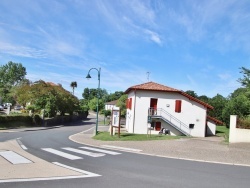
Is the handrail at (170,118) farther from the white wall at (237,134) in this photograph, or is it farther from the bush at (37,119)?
the bush at (37,119)

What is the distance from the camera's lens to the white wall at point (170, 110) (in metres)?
34.0

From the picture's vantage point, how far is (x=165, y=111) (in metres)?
34.5

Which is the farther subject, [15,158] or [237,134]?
[237,134]

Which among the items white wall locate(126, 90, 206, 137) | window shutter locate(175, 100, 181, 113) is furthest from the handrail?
window shutter locate(175, 100, 181, 113)

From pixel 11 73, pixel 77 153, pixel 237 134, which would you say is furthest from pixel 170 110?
pixel 11 73

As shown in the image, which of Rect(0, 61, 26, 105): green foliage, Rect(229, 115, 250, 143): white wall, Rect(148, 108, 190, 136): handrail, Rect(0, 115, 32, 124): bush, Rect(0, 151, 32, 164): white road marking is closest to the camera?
Rect(0, 151, 32, 164): white road marking

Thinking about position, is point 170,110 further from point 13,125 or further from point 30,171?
point 30,171

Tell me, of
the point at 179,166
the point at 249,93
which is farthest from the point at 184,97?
the point at 179,166

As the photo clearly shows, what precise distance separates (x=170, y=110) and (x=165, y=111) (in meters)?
0.65

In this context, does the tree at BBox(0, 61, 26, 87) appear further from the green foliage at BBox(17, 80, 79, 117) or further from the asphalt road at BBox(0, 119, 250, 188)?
the asphalt road at BBox(0, 119, 250, 188)

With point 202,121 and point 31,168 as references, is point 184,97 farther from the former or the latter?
point 31,168

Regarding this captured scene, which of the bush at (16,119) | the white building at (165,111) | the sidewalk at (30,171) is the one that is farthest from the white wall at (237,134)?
the bush at (16,119)

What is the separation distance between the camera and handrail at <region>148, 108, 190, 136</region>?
34.0 metres

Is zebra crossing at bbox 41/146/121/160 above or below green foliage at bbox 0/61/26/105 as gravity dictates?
below
